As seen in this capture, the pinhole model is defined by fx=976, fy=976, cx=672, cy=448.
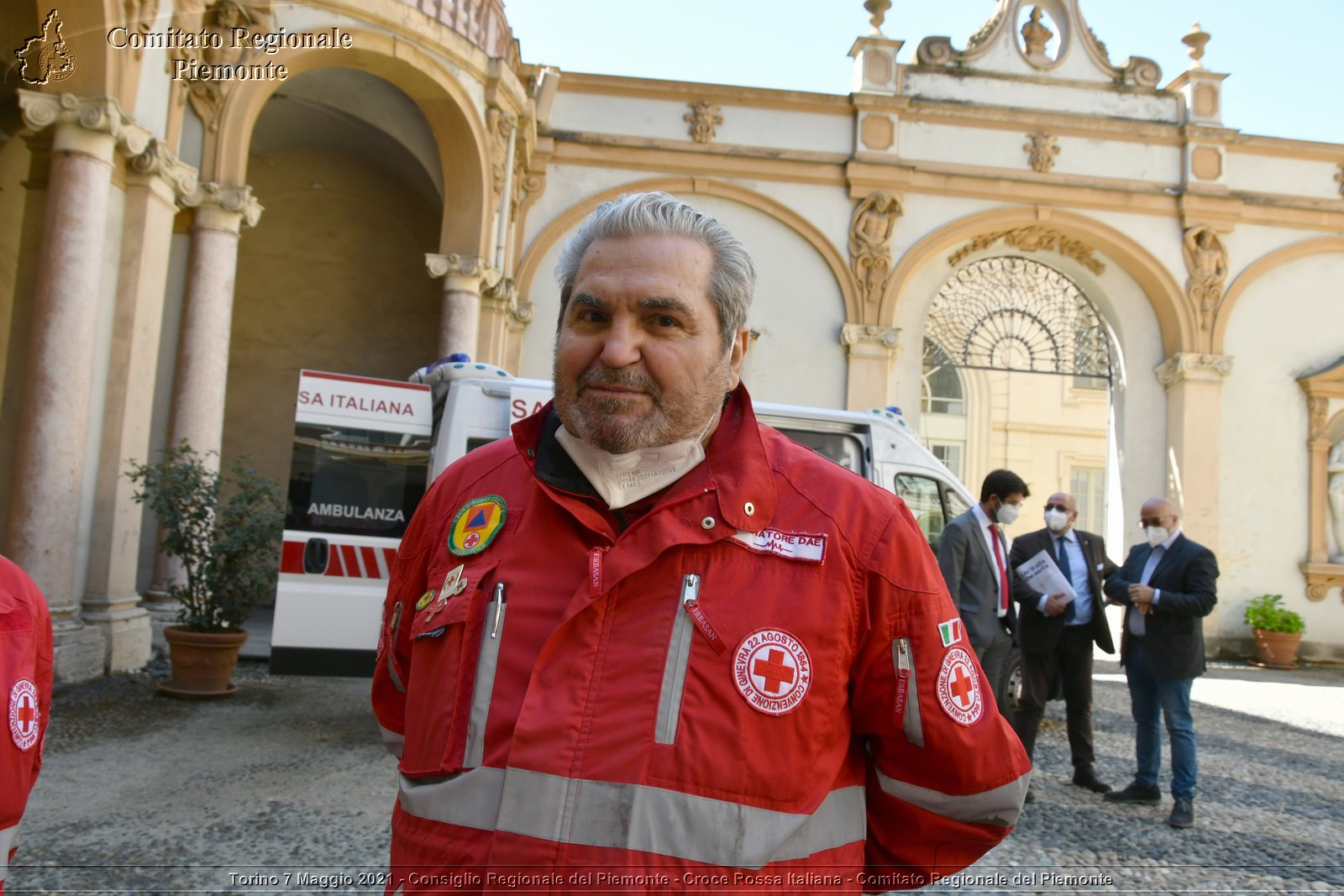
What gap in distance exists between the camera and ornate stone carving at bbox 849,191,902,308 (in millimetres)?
13406

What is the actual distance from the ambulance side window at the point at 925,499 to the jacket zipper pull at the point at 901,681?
6.29 meters

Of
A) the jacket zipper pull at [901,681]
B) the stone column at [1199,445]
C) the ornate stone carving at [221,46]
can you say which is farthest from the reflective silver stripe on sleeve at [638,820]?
the stone column at [1199,445]

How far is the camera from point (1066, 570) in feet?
19.8

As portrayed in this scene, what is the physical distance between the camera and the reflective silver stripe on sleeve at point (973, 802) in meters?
1.39

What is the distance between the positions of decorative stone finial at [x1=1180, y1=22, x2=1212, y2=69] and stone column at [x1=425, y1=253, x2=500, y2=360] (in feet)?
36.0

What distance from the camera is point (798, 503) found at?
142 cm

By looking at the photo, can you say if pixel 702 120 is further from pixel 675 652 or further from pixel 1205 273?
pixel 675 652

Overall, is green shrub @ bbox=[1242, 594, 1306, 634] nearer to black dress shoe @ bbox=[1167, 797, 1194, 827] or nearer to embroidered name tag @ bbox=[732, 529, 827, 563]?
black dress shoe @ bbox=[1167, 797, 1194, 827]

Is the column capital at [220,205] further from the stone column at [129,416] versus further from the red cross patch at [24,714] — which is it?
the red cross patch at [24,714]

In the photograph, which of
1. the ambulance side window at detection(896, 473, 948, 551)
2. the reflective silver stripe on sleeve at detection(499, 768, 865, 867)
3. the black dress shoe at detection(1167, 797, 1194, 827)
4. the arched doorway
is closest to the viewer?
the reflective silver stripe on sleeve at detection(499, 768, 865, 867)

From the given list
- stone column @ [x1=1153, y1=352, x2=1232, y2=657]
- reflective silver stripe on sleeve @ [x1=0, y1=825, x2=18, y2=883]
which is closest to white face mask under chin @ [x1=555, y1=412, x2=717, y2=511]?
reflective silver stripe on sleeve @ [x1=0, y1=825, x2=18, y2=883]

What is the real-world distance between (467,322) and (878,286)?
5.83 meters

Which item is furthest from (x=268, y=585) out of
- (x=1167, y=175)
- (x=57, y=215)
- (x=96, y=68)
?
(x=1167, y=175)

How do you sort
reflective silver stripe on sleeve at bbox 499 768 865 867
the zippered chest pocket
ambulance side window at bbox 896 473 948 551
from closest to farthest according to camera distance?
reflective silver stripe on sleeve at bbox 499 768 865 867 → the zippered chest pocket → ambulance side window at bbox 896 473 948 551
